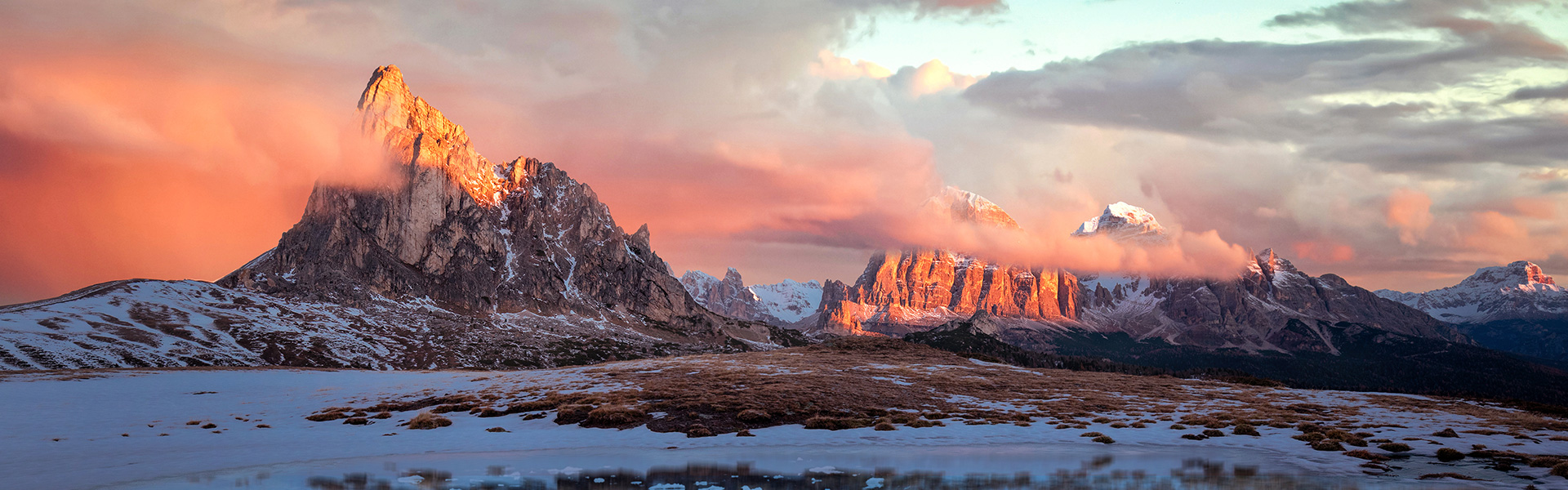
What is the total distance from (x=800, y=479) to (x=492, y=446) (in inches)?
736

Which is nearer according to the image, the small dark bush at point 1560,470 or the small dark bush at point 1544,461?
the small dark bush at point 1560,470

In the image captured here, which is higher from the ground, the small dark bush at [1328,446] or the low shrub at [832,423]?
the low shrub at [832,423]

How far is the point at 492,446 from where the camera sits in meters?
40.4

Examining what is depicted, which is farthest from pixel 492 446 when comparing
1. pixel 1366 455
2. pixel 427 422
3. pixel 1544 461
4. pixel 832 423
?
pixel 1544 461

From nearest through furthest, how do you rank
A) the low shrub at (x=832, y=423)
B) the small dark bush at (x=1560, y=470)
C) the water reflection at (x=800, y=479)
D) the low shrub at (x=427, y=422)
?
the water reflection at (x=800, y=479), the small dark bush at (x=1560, y=470), the low shrub at (x=427, y=422), the low shrub at (x=832, y=423)

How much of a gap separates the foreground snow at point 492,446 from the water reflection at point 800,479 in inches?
59.2

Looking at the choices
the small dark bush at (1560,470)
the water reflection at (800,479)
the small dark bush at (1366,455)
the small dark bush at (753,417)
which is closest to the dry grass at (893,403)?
the small dark bush at (753,417)

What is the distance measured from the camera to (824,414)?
51.2 m

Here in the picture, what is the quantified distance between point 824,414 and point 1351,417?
120 ft

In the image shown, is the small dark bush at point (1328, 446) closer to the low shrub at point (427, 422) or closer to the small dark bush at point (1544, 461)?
the small dark bush at point (1544, 461)

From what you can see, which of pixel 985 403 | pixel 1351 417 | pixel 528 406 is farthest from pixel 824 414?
pixel 1351 417

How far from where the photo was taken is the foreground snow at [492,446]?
3381cm

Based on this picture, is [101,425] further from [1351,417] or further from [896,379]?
[1351,417]

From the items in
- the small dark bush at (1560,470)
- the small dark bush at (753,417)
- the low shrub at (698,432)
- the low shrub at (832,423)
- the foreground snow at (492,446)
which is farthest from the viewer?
the small dark bush at (753,417)
